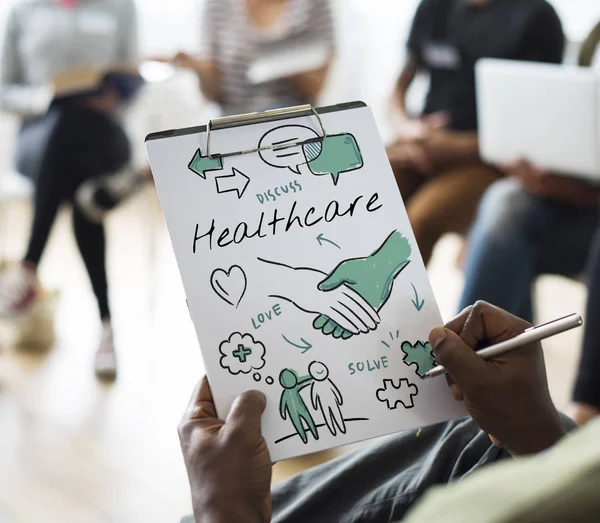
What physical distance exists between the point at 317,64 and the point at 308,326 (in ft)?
5.52

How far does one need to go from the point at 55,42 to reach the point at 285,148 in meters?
1.91

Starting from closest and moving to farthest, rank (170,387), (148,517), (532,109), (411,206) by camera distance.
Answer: (148,517) < (532,109) < (411,206) < (170,387)

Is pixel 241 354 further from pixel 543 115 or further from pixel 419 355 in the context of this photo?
pixel 543 115

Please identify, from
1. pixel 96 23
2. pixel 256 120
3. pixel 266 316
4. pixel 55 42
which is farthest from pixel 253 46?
pixel 266 316

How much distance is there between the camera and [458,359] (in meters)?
0.68

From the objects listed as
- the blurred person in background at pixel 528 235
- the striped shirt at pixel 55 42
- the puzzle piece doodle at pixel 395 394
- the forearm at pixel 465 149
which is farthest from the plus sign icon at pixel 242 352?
the striped shirt at pixel 55 42

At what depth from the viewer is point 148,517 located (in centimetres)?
154

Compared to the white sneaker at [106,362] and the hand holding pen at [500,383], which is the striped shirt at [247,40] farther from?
the hand holding pen at [500,383]

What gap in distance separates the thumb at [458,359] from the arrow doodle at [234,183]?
0.23 meters

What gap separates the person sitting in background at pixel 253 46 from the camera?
2.27 meters

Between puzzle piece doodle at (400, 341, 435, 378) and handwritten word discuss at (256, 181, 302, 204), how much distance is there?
0.60ft

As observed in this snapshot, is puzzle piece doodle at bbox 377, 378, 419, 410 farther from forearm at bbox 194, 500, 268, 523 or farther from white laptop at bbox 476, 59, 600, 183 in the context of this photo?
white laptop at bbox 476, 59, 600, 183

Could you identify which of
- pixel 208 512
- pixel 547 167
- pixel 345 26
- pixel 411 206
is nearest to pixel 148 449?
pixel 411 206

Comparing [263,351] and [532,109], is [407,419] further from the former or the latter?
[532,109]
